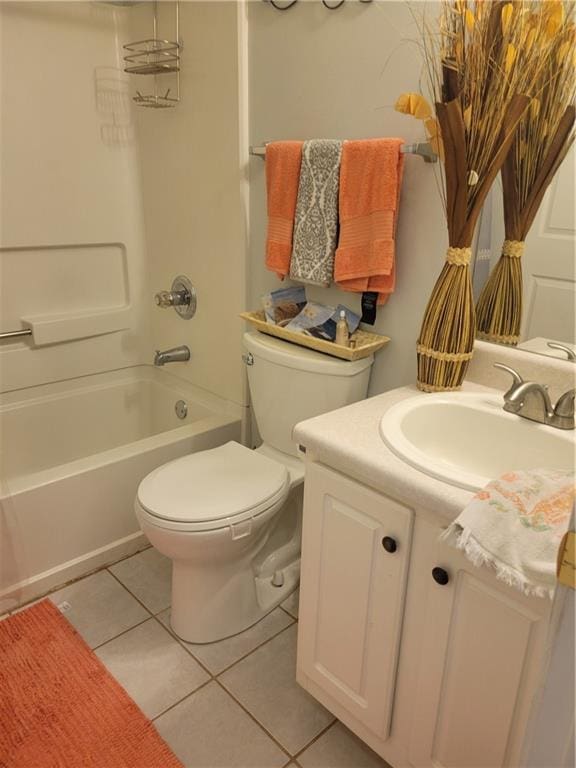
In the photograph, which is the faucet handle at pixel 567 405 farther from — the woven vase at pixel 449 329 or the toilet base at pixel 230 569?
the toilet base at pixel 230 569

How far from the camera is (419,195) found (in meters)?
1.44

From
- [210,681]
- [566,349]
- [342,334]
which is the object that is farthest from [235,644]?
[566,349]

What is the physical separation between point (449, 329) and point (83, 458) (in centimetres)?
147

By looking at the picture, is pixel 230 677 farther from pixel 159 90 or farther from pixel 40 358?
pixel 159 90

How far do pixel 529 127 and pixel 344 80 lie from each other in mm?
564

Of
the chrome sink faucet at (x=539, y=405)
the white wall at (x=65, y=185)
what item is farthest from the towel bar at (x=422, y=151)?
the white wall at (x=65, y=185)

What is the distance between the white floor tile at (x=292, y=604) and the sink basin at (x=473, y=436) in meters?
0.82

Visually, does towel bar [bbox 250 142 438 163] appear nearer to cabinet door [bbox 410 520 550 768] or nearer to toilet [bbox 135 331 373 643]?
toilet [bbox 135 331 373 643]

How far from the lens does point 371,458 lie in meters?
1.05

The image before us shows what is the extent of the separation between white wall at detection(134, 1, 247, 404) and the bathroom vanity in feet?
3.09

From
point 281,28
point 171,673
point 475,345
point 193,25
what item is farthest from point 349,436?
point 193,25

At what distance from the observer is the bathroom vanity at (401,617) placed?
918 millimetres

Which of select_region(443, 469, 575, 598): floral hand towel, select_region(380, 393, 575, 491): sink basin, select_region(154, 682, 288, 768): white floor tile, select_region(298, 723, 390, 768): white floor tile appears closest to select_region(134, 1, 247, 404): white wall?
select_region(380, 393, 575, 491): sink basin

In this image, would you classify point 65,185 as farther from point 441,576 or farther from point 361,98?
point 441,576
